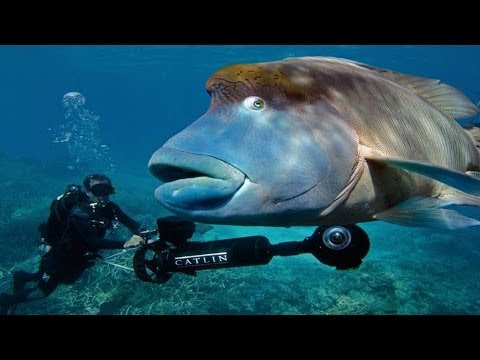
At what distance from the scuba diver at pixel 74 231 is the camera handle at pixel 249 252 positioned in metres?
2.12

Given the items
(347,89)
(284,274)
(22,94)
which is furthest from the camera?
(22,94)

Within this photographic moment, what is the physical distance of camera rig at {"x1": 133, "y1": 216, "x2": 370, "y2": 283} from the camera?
9.52 feet

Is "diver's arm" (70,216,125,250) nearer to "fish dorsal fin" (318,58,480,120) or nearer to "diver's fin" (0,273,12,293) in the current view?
"diver's fin" (0,273,12,293)

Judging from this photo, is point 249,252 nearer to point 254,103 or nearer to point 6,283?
point 254,103

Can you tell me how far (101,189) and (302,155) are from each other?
17.1 ft

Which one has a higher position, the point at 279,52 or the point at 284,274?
the point at 279,52

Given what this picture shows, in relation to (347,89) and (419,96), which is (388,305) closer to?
(419,96)

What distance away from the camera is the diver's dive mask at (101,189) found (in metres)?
6.06

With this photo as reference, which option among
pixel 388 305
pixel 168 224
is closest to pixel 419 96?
pixel 168 224

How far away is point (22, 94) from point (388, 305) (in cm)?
12071

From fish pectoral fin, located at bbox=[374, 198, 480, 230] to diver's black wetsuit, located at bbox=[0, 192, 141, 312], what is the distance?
4.41 metres

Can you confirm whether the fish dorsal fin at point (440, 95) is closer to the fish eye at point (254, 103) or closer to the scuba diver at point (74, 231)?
the fish eye at point (254, 103)

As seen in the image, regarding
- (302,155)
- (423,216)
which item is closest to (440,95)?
(423,216)
